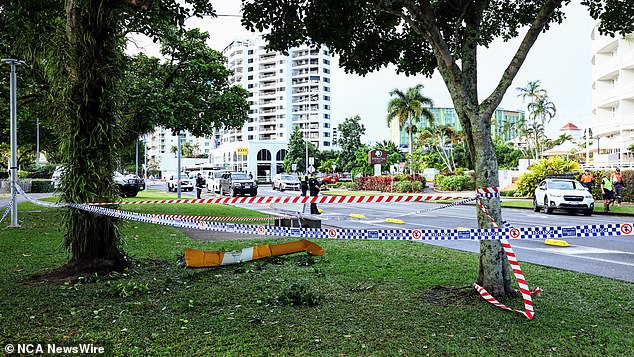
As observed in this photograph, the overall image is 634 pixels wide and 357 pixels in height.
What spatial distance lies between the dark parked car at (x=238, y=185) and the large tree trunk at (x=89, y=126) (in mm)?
27522

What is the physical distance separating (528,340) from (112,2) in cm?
746

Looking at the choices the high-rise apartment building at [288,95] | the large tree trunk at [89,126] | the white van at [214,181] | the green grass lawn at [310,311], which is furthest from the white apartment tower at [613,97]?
the high-rise apartment building at [288,95]

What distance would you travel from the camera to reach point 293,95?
109m

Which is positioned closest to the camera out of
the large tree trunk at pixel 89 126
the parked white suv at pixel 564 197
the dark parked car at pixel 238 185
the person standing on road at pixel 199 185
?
the large tree trunk at pixel 89 126

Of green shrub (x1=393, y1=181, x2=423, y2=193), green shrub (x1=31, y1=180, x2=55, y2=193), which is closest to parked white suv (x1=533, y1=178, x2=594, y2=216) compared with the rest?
green shrub (x1=393, y1=181, x2=423, y2=193)

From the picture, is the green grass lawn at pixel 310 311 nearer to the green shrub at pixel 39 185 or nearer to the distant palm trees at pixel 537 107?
the green shrub at pixel 39 185

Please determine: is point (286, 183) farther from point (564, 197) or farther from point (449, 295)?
point (449, 295)

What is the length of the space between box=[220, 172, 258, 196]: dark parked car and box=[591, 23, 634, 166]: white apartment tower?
88.5 feet

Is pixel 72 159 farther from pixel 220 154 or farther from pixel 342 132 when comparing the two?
pixel 220 154

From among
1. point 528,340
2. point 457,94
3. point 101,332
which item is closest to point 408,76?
point 457,94

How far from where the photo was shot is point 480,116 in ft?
20.4

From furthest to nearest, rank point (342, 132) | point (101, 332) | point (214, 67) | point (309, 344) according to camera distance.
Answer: point (342, 132) → point (214, 67) → point (101, 332) → point (309, 344)

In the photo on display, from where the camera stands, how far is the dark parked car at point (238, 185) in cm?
3544

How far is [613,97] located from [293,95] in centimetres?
7435
